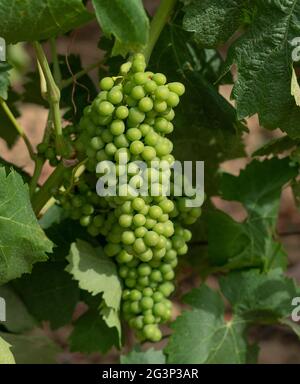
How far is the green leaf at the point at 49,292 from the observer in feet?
4.52

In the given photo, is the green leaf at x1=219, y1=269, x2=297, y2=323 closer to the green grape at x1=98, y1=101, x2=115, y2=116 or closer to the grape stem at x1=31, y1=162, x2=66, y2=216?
the grape stem at x1=31, y1=162, x2=66, y2=216

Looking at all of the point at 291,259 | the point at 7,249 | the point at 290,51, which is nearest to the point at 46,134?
the point at 7,249

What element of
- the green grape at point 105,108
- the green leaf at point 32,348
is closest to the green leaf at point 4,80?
the green grape at point 105,108

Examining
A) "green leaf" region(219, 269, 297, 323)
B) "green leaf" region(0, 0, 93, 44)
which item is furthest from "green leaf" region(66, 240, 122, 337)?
"green leaf" region(0, 0, 93, 44)

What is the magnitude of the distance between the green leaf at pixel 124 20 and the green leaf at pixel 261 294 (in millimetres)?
541

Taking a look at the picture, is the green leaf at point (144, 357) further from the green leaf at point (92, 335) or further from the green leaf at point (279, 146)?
the green leaf at point (279, 146)

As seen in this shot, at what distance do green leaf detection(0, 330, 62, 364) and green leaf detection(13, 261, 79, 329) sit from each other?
0.12ft

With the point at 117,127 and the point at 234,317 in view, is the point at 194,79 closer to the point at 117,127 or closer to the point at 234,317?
the point at 117,127

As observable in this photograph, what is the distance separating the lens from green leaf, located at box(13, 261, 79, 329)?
1.38m

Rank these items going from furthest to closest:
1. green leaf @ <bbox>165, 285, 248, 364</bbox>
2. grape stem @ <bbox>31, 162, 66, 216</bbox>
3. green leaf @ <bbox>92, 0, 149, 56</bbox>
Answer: green leaf @ <bbox>165, 285, 248, 364</bbox>
grape stem @ <bbox>31, 162, 66, 216</bbox>
green leaf @ <bbox>92, 0, 149, 56</bbox>

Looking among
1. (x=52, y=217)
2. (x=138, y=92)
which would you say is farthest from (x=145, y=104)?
(x=52, y=217)

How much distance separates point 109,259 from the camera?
1265 mm

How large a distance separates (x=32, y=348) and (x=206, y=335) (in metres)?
0.31
